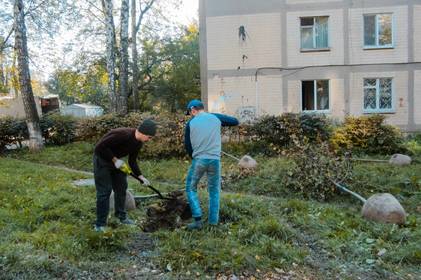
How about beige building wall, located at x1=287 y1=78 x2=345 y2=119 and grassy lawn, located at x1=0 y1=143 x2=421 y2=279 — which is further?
beige building wall, located at x1=287 y1=78 x2=345 y2=119

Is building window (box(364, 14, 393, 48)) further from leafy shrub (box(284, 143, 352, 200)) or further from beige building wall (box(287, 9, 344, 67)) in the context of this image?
leafy shrub (box(284, 143, 352, 200))

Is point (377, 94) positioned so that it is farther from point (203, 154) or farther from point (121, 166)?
point (121, 166)

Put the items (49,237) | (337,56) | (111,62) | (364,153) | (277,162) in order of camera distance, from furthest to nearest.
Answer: (337,56)
(111,62)
(364,153)
(277,162)
(49,237)

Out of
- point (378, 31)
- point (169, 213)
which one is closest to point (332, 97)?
point (378, 31)

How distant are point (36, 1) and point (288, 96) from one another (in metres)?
11.0

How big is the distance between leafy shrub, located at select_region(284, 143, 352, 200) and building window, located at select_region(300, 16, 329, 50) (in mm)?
11578

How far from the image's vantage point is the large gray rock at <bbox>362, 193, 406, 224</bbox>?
6227 mm

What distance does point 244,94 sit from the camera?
19.2 m

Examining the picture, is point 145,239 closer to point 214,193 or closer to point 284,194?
point 214,193

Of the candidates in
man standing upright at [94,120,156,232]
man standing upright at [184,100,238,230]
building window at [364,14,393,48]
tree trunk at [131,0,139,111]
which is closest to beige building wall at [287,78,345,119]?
building window at [364,14,393,48]

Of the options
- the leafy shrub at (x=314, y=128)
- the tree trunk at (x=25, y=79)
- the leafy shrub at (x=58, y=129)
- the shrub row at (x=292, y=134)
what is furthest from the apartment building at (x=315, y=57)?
the tree trunk at (x=25, y=79)

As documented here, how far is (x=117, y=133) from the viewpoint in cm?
550

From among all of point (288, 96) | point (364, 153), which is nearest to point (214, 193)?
point (364, 153)

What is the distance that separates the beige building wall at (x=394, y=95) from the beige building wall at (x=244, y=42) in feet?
11.9
